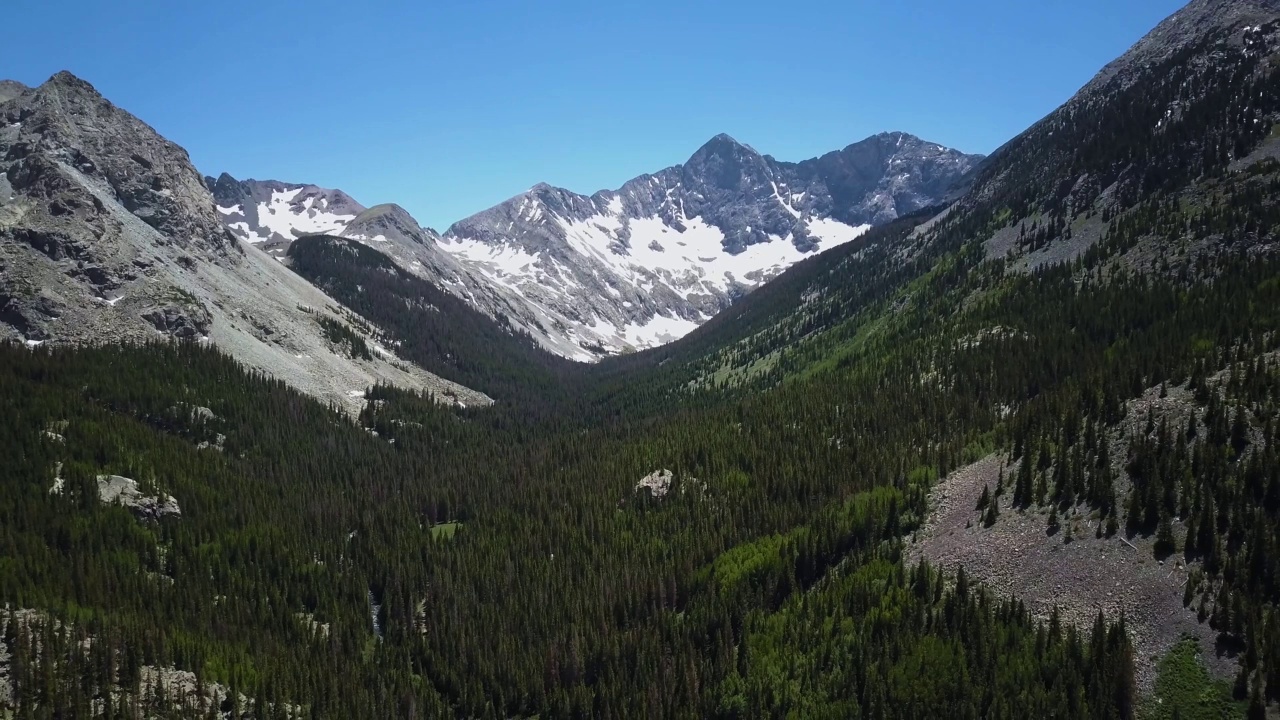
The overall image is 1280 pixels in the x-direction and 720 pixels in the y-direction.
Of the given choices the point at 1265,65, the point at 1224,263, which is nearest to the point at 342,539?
the point at 1224,263

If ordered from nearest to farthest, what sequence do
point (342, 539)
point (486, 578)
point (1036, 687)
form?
point (1036, 687) → point (486, 578) → point (342, 539)

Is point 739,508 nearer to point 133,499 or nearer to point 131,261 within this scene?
point 133,499

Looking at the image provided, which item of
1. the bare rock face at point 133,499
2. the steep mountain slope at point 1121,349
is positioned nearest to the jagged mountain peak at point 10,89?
the bare rock face at point 133,499

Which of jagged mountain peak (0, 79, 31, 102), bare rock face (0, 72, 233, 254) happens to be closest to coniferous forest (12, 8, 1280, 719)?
bare rock face (0, 72, 233, 254)

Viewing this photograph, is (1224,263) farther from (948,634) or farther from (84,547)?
(84,547)

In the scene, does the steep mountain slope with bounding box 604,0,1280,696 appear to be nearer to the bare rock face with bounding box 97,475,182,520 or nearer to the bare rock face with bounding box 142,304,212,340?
the bare rock face with bounding box 97,475,182,520

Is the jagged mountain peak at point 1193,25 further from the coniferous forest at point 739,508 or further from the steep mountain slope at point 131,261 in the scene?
the steep mountain slope at point 131,261

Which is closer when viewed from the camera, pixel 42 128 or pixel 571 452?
pixel 571 452
